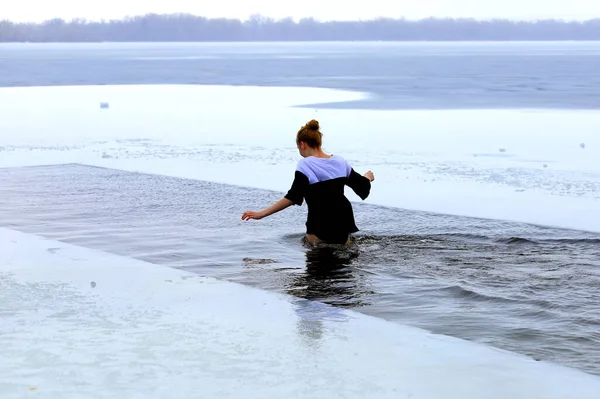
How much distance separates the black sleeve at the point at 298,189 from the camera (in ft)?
26.8

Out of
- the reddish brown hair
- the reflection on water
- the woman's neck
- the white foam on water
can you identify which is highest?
the reddish brown hair

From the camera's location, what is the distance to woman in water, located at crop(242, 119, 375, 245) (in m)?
8.27

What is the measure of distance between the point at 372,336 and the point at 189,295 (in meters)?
1.49

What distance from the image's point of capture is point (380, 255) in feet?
26.2

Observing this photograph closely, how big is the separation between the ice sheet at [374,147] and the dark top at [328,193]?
1.96m

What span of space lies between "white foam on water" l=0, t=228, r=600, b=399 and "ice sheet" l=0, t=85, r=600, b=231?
4.14 m

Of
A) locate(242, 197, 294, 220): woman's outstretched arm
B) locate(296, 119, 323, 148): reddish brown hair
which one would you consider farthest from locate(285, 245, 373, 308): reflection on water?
locate(296, 119, 323, 148): reddish brown hair

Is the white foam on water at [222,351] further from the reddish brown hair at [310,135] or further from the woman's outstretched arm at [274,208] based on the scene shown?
the reddish brown hair at [310,135]

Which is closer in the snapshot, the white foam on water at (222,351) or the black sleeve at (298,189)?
the white foam on water at (222,351)

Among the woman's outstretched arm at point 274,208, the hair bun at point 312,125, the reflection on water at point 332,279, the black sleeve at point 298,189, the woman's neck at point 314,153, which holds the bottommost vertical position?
the reflection on water at point 332,279

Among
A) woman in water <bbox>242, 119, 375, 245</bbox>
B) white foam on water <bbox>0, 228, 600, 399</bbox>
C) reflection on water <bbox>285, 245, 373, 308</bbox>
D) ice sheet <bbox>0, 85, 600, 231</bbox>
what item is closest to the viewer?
white foam on water <bbox>0, 228, 600, 399</bbox>

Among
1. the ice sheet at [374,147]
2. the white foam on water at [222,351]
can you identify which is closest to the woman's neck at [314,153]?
the white foam on water at [222,351]

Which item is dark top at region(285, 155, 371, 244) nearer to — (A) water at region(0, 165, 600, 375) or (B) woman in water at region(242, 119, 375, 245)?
(B) woman in water at region(242, 119, 375, 245)

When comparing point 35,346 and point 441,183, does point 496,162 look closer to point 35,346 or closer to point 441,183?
point 441,183
